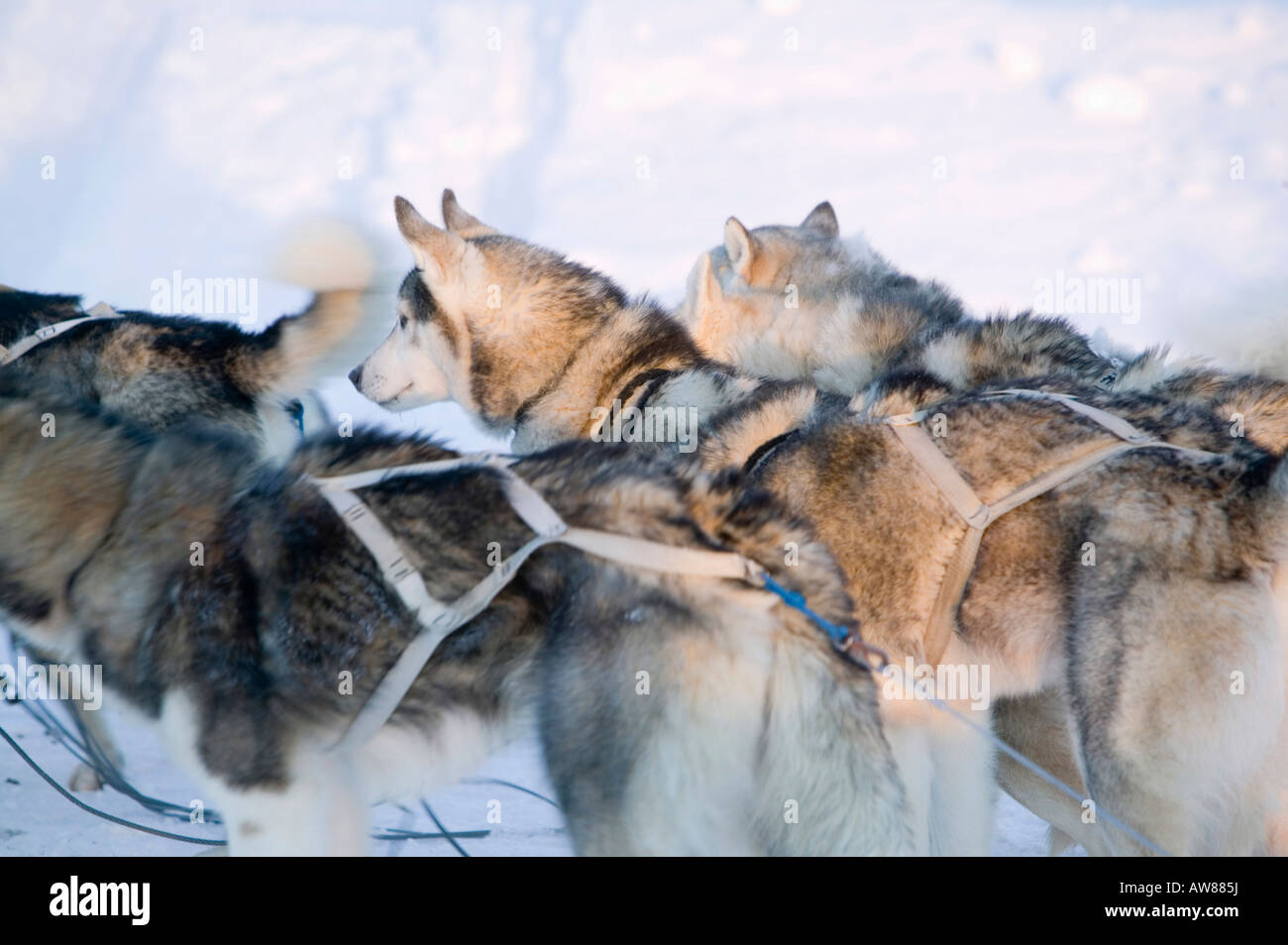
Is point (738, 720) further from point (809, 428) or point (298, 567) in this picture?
point (809, 428)

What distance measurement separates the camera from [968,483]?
2.56m

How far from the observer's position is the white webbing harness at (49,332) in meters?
3.44

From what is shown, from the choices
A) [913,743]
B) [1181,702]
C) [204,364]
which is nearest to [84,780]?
[204,364]

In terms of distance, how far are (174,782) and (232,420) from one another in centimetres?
143

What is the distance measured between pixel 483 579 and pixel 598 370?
5.19 ft

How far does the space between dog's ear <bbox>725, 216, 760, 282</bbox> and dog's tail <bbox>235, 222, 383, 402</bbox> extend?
55.3 inches

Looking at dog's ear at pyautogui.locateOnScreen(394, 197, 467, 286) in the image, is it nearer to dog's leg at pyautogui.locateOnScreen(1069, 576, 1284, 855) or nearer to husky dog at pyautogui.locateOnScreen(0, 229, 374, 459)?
husky dog at pyautogui.locateOnScreen(0, 229, 374, 459)

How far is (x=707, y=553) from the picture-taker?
1.93 meters

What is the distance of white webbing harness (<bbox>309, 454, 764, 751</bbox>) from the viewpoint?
1921 mm

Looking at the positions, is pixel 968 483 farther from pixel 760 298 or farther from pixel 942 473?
pixel 760 298

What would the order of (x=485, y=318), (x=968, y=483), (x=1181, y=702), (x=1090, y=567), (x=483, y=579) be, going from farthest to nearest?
1. (x=485, y=318)
2. (x=968, y=483)
3. (x=1090, y=567)
4. (x=1181, y=702)
5. (x=483, y=579)

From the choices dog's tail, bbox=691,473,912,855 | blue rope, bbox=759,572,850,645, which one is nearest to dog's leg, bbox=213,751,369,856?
dog's tail, bbox=691,473,912,855

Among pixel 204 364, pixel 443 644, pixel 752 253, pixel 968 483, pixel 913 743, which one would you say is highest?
pixel 752 253

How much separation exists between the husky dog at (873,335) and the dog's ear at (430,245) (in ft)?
3.45
